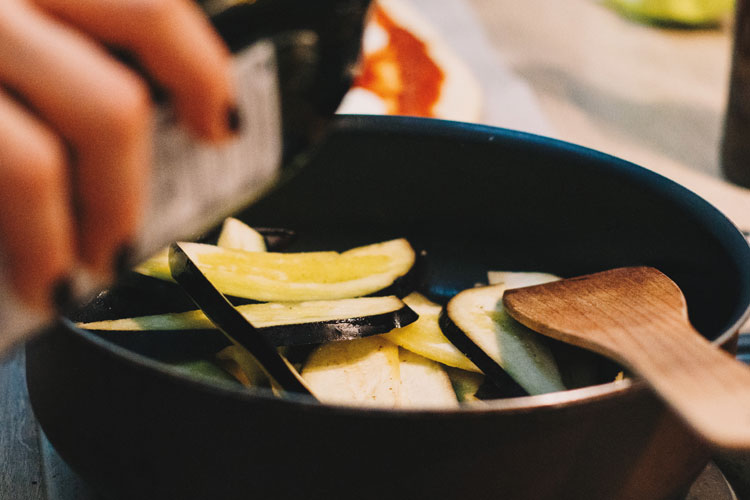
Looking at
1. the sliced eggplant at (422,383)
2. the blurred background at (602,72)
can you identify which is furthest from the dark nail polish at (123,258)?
the blurred background at (602,72)

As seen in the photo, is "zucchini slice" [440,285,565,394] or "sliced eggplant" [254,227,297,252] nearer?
"zucchini slice" [440,285,565,394]

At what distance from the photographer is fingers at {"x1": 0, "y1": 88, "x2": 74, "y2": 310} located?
0.75 feet

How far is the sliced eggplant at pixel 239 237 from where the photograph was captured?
0.77m

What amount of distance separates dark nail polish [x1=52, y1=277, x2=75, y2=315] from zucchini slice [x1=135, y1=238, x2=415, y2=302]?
1.21ft

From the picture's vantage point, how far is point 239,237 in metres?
0.78

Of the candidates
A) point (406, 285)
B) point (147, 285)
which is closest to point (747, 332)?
point (406, 285)

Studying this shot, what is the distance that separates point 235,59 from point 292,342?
328 mm

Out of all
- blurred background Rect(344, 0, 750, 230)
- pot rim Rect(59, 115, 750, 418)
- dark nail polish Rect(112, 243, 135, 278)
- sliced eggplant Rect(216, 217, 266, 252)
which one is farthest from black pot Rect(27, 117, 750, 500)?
blurred background Rect(344, 0, 750, 230)

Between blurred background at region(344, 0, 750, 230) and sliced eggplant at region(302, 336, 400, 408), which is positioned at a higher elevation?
blurred background at region(344, 0, 750, 230)

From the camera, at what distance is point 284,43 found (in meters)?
0.33

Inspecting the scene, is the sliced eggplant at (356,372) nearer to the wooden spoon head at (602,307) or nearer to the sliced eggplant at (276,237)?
the wooden spoon head at (602,307)

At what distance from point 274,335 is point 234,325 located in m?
0.06

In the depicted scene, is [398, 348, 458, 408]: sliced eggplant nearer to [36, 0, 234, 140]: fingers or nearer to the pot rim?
the pot rim

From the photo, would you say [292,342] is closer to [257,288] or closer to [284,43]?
[257,288]
